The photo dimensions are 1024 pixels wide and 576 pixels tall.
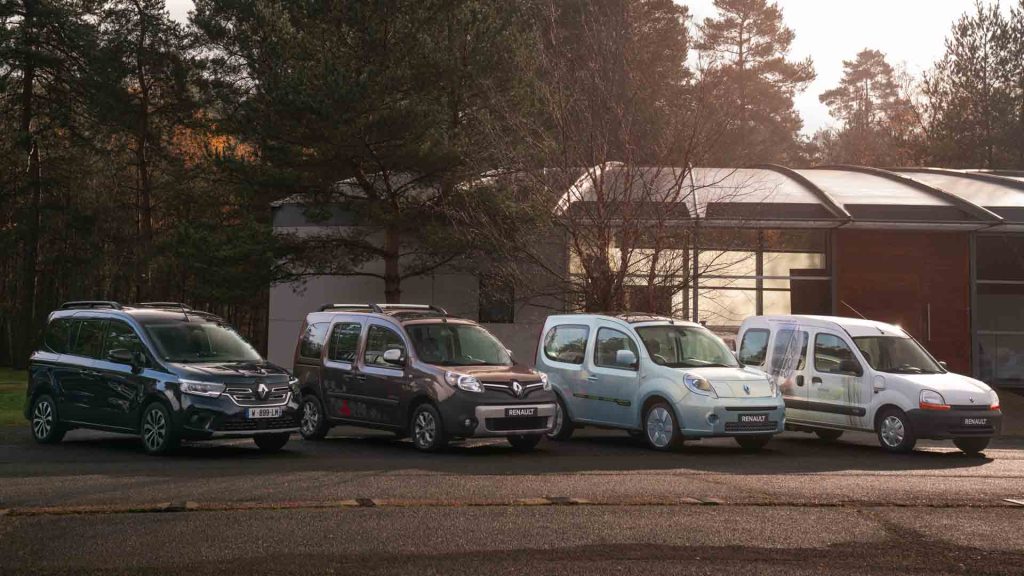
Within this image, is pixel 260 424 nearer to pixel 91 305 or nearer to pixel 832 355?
pixel 91 305

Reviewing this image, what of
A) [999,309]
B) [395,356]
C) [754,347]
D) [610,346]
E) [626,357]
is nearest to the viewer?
[395,356]

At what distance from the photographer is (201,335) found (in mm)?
16141

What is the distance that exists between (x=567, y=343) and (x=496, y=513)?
8414 millimetres

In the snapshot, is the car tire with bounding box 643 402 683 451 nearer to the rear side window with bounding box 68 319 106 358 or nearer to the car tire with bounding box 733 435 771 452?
the car tire with bounding box 733 435 771 452

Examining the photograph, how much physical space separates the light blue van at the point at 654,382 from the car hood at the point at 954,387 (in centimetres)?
203

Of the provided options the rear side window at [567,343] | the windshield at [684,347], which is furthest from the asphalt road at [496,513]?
the rear side window at [567,343]

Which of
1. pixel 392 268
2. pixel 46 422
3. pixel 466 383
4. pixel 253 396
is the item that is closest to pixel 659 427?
pixel 466 383

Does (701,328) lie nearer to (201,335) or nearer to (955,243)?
(201,335)

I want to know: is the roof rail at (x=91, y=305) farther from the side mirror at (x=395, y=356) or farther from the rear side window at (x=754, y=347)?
the rear side window at (x=754, y=347)

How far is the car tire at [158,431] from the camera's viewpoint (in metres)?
14.7

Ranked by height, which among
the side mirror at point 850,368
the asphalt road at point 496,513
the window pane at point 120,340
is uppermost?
the window pane at point 120,340

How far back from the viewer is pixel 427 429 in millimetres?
15859

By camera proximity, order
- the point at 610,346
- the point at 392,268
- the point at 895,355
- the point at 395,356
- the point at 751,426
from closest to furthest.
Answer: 1. the point at 395,356
2. the point at 751,426
3. the point at 610,346
4. the point at 895,355
5. the point at 392,268

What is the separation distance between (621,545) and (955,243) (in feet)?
81.8
